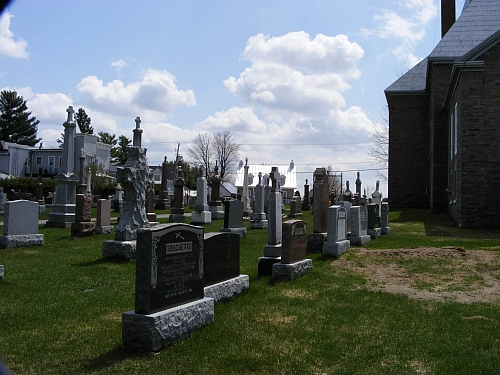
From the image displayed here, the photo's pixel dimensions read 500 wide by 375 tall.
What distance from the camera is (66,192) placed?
21016 mm

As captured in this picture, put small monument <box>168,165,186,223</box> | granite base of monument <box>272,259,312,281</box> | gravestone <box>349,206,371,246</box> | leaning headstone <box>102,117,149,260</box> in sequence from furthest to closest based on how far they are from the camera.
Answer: small monument <box>168,165,186,223</box> → gravestone <box>349,206,371,246</box> → leaning headstone <box>102,117,149,260</box> → granite base of monument <box>272,259,312,281</box>

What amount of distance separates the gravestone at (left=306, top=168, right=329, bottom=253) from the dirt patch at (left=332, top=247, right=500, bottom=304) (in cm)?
90

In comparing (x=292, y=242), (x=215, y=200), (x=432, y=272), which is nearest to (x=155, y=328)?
(x=292, y=242)

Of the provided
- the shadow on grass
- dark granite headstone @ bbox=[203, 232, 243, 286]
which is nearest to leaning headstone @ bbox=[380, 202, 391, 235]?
dark granite headstone @ bbox=[203, 232, 243, 286]

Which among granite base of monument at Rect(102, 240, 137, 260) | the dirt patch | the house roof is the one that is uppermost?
the house roof

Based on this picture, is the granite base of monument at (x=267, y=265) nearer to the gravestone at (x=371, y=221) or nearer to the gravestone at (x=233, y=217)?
the gravestone at (x=233, y=217)

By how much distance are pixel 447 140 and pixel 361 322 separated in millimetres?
28778

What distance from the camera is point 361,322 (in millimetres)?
6734

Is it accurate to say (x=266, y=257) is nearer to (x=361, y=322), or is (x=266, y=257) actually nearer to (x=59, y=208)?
(x=361, y=322)

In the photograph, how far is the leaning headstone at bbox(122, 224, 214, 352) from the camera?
5.37m

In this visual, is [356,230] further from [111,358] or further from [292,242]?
[111,358]

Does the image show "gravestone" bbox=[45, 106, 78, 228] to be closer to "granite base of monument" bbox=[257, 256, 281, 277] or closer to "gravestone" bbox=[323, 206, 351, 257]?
"gravestone" bbox=[323, 206, 351, 257]

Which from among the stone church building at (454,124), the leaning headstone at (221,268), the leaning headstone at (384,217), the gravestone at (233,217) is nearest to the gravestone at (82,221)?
the gravestone at (233,217)

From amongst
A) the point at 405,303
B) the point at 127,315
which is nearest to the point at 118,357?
the point at 127,315
